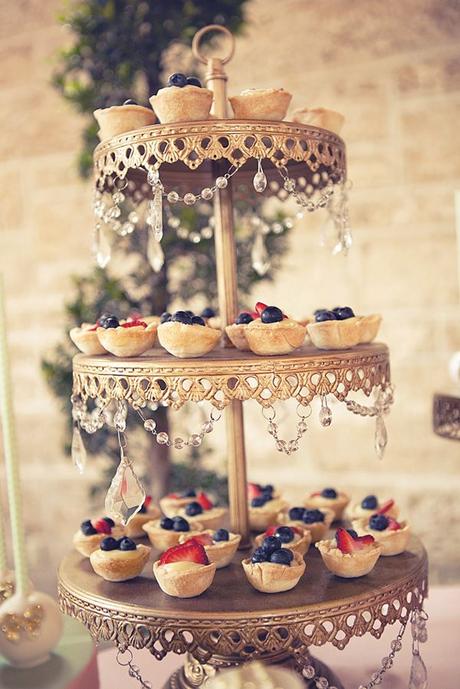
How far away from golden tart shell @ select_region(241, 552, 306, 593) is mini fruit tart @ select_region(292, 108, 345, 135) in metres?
0.75

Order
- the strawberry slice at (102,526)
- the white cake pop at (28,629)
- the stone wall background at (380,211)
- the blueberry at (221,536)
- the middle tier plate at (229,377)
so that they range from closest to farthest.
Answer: the white cake pop at (28,629)
the middle tier plate at (229,377)
the blueberry at (221,536)
the strawberry slice at (102,526)
the stone wall background at (380,211)

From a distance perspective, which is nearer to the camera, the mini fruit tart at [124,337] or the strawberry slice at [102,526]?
the mini fruit tart at [124,337]

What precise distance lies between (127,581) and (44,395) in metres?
1.47

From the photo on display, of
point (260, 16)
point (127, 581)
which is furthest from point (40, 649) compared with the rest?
point (260, 16)

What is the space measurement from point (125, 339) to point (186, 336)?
4.3 inches

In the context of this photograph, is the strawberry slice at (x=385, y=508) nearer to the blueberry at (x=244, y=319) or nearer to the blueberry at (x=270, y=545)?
the blueberry at (x=270, y=545)

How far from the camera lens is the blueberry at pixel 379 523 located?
1.34 meters

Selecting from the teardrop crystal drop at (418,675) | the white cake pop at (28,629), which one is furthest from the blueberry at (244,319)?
the teardrop crystal drop at (418,675)

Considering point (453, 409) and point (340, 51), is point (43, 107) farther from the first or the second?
point (453, 409)

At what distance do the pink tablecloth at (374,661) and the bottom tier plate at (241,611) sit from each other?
0.28 meters

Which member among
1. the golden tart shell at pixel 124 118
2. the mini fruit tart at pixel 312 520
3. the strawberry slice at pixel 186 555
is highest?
the golden tart shell at pixel 124 118

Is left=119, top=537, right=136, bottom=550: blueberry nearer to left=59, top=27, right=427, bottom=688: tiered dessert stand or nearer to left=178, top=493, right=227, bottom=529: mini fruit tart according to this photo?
left=59, top=27, right=427, bottom=688: tiered dessert stand

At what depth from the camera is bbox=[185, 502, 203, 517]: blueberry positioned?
1.47 meters

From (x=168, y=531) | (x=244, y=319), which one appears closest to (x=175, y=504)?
(x=168, y=531)
